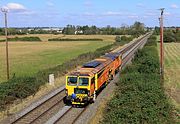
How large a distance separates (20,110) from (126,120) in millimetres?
10054

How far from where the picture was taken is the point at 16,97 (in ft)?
84.9

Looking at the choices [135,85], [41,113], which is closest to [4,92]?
[41,113]

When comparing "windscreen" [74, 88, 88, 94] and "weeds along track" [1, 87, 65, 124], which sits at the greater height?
"windscreen" [74, 88, 88, 94]

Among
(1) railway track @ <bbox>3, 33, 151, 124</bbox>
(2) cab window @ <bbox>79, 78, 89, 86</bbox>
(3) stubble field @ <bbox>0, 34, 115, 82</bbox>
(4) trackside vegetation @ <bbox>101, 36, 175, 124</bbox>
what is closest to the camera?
(4) trackside vegetation @ <bbox>101, 36, 175, 124</bbox>

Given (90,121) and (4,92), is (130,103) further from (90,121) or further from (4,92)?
(4,92)

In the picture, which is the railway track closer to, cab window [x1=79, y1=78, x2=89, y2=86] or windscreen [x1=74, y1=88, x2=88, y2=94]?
windscreen [x1=74, y1=88, x2=88, y2=94]

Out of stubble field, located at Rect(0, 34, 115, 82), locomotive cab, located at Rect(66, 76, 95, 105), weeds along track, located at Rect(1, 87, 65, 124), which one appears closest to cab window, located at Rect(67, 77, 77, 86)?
locomotive cab, located at Rect(66, 76, 95, 105)

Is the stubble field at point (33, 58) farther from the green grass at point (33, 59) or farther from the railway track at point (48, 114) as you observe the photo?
the railway track at point (48, 114)

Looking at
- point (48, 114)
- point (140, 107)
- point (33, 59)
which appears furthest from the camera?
point (33, 59)

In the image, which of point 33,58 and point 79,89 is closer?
point 79,89

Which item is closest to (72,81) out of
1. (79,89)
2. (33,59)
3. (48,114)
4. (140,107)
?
(79,89)

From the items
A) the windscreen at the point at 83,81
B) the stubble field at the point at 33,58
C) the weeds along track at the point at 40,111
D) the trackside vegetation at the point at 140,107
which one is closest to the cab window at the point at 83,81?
the windscreen at the point at 83,81

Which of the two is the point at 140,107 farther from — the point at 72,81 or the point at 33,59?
the point at 33,59

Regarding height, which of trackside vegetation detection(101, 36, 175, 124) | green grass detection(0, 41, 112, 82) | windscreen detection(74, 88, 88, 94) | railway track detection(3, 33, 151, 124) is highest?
trackside vegetation detection(101, 36, 175, 124)
